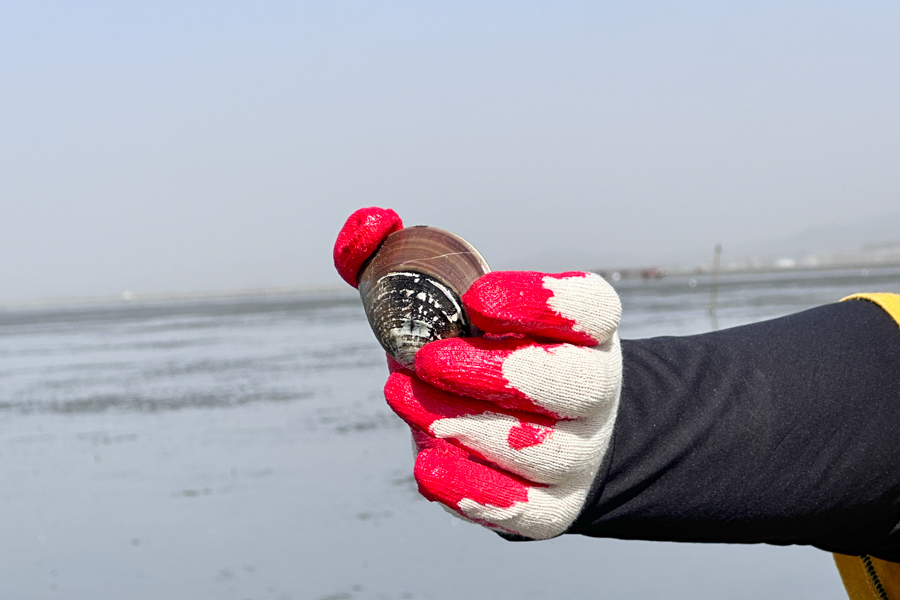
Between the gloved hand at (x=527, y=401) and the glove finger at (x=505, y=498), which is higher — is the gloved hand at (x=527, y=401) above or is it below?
above

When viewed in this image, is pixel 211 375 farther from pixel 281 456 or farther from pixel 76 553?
pixel 76 553

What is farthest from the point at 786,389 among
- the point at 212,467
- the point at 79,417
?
the point at 79,417

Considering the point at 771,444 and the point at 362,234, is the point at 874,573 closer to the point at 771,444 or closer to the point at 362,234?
the point at 771,444

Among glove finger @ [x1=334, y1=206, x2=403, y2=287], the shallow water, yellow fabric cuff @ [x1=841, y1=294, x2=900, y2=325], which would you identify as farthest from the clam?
the shallow water

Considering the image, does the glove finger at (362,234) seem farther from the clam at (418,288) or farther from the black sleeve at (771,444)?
the black sleeve at (771,444)

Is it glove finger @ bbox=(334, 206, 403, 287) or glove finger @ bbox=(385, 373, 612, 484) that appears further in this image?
glove finger @ bbox=(334, 206, 403, 287)

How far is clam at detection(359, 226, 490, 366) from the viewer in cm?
140

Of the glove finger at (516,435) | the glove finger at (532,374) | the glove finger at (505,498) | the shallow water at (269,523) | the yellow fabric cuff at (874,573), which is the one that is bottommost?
the shallow water at (269,523)

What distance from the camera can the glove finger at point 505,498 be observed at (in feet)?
3.85

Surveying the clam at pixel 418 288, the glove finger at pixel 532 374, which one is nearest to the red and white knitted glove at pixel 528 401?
the glove finger at pixel 532 374

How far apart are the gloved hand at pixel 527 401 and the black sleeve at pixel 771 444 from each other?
0.19 feet

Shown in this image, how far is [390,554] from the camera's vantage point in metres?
5.19

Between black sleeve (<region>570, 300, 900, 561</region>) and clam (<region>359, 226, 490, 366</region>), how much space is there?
1.14 feet

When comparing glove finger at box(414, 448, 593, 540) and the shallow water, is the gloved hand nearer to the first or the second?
glove finger at box(414, 448, 593, 540)
